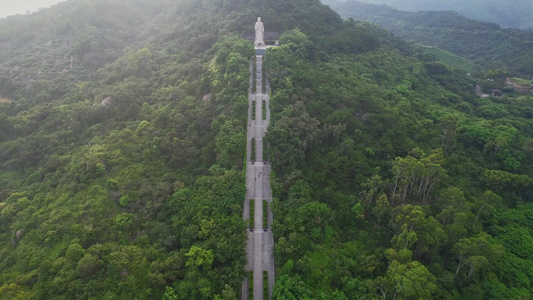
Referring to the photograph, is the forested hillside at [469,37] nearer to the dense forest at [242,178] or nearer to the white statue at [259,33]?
the dense forest at [242,178]

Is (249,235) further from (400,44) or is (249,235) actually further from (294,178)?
(400,44)

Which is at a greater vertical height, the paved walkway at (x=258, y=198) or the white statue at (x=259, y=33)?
the white statue at (x=259, y=33)

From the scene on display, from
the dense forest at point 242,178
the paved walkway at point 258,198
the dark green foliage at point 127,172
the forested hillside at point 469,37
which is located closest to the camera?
the dark green foliage at point 127,172

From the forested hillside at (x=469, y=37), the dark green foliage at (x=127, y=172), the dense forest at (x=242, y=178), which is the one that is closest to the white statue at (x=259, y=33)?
the dense forest at (x=242, y=178)

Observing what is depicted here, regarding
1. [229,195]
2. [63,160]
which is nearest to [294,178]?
[229,195]

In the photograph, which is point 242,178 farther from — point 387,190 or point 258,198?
point 387,190

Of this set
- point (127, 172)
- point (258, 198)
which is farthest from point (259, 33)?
point (127, 172)

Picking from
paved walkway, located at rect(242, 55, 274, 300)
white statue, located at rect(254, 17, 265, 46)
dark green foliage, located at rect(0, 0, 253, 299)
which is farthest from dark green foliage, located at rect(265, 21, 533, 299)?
white statue, located at rect(254, 17, 265, 46)
